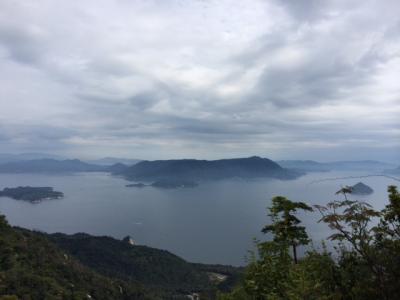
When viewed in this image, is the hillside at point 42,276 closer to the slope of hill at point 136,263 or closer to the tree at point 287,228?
the slope of hill at point 136,263

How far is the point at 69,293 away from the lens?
75562 mm

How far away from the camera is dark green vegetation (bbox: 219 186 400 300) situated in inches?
446

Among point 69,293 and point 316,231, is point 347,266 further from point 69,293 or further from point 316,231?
point 316,231

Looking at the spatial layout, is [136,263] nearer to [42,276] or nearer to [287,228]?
[42,276]

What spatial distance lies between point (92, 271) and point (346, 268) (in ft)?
350

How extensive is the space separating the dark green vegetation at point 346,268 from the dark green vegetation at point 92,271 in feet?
11.2

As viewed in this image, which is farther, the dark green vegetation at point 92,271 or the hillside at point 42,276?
the dark green vegetation at point 92,271

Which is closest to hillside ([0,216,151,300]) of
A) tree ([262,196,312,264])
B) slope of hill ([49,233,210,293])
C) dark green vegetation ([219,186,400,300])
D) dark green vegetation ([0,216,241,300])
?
dark green vegetation ([0,216,241,300])

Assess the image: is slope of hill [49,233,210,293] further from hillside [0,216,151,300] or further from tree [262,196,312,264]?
tree [262,196,312,264]

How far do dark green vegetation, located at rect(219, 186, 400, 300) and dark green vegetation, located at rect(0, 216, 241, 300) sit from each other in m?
3.42

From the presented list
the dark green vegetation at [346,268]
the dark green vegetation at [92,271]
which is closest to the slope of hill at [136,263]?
the dark green vegetation at [92,271]

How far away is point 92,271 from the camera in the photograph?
106 metres

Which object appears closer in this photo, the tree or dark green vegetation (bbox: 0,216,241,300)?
the tree

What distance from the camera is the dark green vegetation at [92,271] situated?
72.9m
